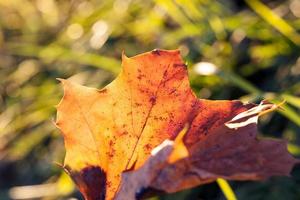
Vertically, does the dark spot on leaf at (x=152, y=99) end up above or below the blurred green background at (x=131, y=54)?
above

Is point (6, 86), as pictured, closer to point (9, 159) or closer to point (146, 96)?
point (9, 159)

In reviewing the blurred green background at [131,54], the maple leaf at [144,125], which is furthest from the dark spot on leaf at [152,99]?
the blurred green background at [131,54]

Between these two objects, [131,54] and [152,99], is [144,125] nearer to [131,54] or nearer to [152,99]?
[152,99]

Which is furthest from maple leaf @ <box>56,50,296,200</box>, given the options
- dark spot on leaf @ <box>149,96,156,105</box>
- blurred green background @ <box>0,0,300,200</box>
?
blurred green background @ <box>0,0,300,200</box>

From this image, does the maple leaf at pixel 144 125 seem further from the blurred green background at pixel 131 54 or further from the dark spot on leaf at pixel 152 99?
the blurred green background at pixel 131 54

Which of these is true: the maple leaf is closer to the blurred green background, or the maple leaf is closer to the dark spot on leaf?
the dark spot on leaf
